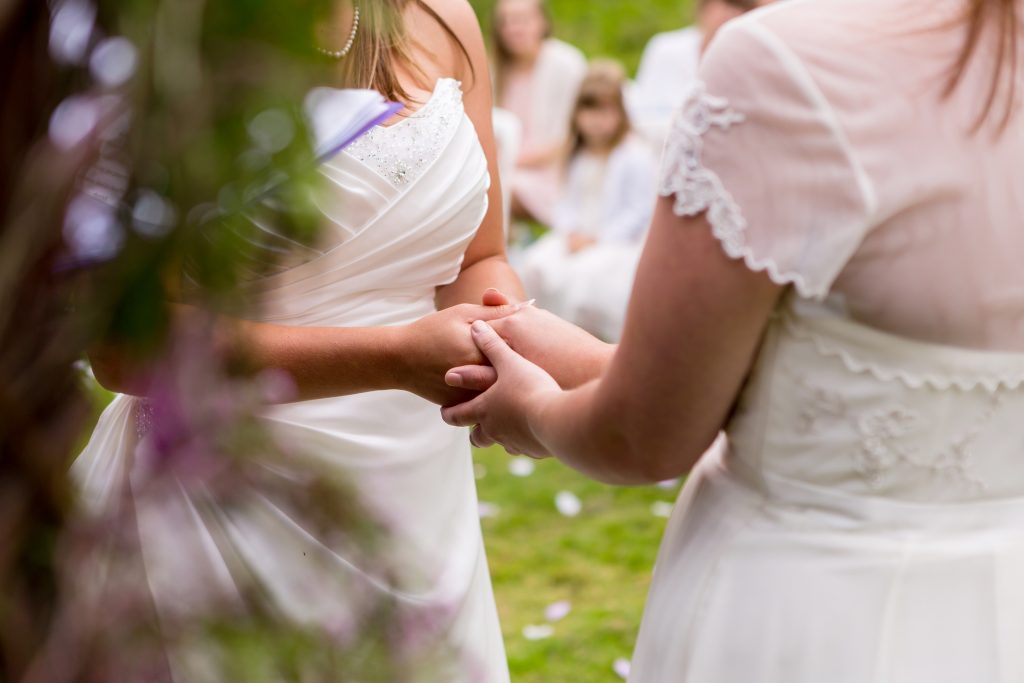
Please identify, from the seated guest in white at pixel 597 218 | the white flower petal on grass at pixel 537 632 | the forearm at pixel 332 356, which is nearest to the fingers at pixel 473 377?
the forearm at pixel 332 356

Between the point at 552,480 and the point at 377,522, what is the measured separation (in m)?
5.14

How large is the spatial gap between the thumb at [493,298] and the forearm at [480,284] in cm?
7

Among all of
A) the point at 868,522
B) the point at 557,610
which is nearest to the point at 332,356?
the point at 868,522

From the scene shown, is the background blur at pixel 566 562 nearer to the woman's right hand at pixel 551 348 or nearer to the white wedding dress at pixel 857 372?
the woman's right hand at pixel 551 348

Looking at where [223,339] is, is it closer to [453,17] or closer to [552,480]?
[453,17]

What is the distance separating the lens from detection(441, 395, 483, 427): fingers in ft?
6.34

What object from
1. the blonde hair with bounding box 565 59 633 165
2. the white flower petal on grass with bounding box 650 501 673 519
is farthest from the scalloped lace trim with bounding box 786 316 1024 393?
the blonde hair with bounding box 565 59 633 165

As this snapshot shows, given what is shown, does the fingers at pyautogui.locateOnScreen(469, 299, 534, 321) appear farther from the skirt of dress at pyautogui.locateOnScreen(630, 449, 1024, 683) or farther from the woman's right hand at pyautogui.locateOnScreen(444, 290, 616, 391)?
the skirt of dress at pyautogui.locateOnScreen(630, 449, 1024, 683)

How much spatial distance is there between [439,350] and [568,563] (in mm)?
3048

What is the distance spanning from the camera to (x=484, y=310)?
2.13 metres

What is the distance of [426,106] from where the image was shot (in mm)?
2188

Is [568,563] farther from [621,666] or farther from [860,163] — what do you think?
[860,163]

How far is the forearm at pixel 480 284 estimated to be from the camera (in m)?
2.30

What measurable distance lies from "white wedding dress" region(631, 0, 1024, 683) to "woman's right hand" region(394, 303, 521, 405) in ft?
1.97
